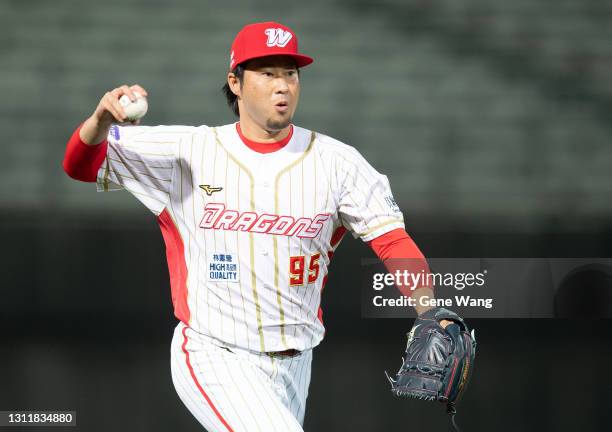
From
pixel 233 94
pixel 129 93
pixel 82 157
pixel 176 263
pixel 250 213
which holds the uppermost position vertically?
pixel 233 94

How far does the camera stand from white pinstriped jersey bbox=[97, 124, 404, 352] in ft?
8.33

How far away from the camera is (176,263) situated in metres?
2.65

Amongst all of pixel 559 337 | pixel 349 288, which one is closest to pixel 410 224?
pixel 349 288

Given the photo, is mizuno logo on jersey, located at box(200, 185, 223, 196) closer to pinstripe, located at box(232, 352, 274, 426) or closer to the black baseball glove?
pinstripe, located at box(232, 352, 274, 426)

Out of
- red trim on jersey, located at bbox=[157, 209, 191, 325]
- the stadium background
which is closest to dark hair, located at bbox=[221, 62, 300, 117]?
red trim on jersey, located at bbox=[157, 209, 191, 325]

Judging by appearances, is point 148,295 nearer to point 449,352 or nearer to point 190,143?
point 190,143

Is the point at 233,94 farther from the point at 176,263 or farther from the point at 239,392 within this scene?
the point at 239,392

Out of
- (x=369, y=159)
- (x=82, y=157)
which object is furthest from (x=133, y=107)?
(x=369, y=159)

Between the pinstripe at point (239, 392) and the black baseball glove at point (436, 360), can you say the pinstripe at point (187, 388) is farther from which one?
the black baseball glove at point (436, 360)

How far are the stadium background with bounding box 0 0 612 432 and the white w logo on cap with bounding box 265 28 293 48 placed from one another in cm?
182

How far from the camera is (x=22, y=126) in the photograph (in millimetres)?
4355

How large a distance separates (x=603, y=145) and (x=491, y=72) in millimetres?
589

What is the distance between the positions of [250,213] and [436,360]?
0.62 meters

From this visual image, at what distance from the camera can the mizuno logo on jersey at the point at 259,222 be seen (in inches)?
100
